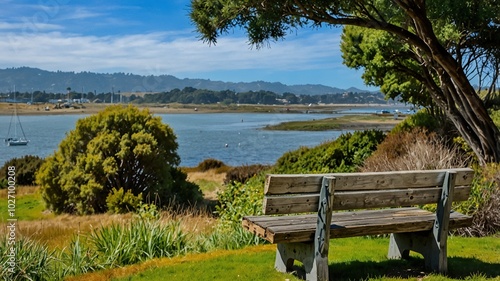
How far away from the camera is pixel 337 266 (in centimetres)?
587

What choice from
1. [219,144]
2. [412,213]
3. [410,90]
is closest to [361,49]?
[410,90]

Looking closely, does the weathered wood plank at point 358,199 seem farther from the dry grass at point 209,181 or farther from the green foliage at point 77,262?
the dry grass at point 209,181

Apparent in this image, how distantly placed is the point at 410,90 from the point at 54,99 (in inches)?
3563

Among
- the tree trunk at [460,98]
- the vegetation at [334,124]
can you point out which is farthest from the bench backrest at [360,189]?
the vegetation at [334,124]

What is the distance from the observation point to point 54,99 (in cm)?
10144

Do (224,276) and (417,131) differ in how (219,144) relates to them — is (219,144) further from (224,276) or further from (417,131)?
(224,276)

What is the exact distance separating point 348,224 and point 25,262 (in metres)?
3.75

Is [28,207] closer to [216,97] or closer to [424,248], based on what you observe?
[424,248]

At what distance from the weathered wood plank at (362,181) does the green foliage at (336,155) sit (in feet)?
27.6

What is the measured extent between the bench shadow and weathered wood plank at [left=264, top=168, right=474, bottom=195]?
0.97 meters

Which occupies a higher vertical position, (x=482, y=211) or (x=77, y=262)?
(x=482, y=211)

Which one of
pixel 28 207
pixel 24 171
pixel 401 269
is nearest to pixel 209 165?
pixel 24 171

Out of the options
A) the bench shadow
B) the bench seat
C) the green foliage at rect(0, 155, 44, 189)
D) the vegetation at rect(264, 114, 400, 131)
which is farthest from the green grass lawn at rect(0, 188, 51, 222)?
the vegetation at rect(264, 114, 400, 131)

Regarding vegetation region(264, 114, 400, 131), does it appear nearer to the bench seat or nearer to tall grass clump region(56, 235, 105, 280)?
tall grass clump region(56, 235, 105, 280)
